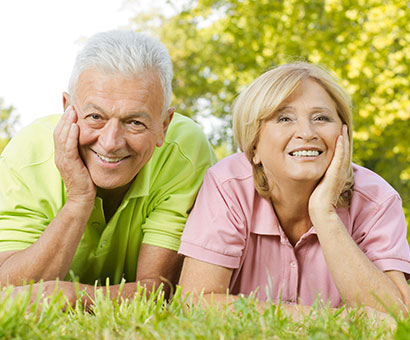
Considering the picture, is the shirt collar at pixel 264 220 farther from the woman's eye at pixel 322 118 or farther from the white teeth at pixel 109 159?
the white teeth at pixel 109 159

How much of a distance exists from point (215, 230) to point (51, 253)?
0.96 m

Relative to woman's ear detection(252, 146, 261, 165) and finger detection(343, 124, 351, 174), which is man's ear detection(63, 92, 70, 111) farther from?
finger detection(343, 124, 351, 174)

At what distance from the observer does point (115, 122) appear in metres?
3.25

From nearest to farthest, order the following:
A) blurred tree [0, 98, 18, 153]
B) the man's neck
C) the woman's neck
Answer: the woman's neck < the man's neck < blurred tree [0, 98, 18, 153]

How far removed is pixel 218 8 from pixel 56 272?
972 centimetres

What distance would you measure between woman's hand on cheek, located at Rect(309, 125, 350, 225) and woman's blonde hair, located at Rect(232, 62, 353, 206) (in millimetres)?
158

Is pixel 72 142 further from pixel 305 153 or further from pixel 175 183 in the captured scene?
pixel 305 153

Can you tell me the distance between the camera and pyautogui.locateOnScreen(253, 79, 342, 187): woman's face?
333 cm

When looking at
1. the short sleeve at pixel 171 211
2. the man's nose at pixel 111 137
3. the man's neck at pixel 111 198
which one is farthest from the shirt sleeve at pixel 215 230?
the man's nose at pixel 111 137

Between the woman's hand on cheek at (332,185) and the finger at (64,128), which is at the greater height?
the finger at (64,128)

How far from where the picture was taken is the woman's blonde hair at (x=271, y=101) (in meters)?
3.44

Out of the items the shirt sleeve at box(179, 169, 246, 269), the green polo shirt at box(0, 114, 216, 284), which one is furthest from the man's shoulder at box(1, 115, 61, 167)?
the shirt sleeve at box(179, 169, 246, 269)

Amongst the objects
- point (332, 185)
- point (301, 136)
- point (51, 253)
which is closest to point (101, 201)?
point (51, 253)

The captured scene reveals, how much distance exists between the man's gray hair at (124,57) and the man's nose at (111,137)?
31 cm
